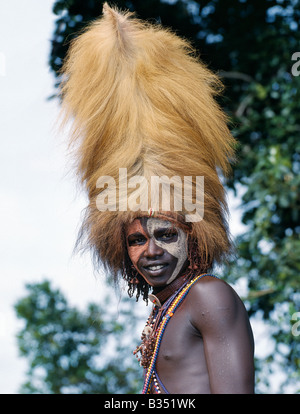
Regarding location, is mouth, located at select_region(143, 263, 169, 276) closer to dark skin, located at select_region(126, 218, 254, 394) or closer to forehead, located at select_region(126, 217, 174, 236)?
dark skin, located at select_region(126, 218, 254, 394)

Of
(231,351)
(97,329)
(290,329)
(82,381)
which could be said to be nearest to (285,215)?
(290,329)

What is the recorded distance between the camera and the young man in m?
2.08

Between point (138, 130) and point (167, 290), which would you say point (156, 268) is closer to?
point (167, 290)

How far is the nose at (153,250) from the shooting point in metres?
2.19

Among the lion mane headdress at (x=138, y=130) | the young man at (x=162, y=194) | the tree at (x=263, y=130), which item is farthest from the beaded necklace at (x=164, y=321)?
the tree at (x=263, y=130)

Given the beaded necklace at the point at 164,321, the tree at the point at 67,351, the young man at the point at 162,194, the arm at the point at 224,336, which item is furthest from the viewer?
the tree at the point at 67,351

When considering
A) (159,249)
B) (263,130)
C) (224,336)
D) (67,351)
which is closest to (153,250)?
(159,249)

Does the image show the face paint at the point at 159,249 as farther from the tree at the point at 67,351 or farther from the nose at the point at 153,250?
the tree at the point at 67,351

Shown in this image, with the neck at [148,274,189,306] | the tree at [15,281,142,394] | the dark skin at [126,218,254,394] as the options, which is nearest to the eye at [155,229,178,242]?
the dark skin at [126,218,254,394]

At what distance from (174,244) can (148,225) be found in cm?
11

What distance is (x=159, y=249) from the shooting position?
7.22 ft

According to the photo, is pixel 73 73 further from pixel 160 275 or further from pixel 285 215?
pixel 285 215

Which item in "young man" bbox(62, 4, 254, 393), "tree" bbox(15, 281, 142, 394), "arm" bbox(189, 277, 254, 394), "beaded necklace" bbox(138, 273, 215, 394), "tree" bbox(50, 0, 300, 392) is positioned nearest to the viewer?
"arm" bbox(189, 277, 254, 394)

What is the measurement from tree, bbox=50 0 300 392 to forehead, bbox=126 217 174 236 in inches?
79.3
